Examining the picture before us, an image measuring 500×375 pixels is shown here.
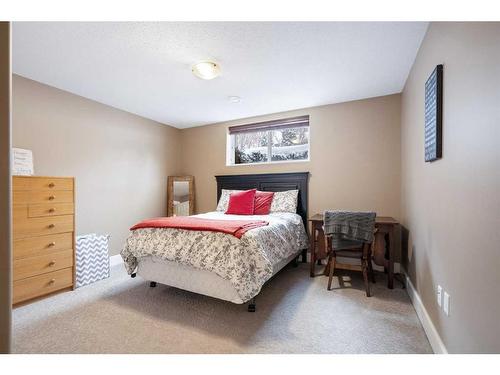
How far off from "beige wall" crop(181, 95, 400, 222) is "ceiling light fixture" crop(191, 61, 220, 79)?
1.63 metres

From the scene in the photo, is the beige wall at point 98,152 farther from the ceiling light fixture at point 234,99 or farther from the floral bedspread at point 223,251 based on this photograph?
the ceiling light fixture at point 234,99

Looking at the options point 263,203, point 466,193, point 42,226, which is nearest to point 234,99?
point 263,203

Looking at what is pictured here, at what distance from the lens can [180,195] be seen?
436 centimetres

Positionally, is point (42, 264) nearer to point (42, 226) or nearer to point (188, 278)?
point (42, 226)

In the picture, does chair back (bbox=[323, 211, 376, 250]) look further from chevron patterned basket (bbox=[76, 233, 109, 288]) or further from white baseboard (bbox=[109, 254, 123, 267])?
white baseboard (bbox=[109, 254, 123, 267])

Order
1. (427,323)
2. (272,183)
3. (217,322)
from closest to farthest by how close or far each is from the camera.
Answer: (427,323) < (217,322) < (272,183)

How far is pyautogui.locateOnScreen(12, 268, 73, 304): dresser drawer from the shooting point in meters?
2.15

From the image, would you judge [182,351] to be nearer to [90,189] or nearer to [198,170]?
[90,189]

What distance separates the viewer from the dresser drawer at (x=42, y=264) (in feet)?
7.13

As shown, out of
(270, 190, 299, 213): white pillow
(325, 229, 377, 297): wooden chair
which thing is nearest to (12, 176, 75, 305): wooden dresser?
(270, 190, 299, 213): white pillow

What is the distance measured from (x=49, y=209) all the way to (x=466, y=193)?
3355mm

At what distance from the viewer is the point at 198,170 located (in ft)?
14.7

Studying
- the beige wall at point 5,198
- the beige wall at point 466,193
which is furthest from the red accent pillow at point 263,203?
the beige wall at point 5,198

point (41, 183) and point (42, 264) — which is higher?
point (41, 183)
